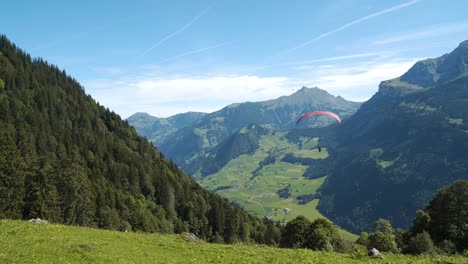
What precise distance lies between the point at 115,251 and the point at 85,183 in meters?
93.8

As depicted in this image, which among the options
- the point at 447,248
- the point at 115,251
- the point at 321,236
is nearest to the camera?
the point at 115,251

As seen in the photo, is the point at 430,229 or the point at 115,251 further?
the point at 430,229

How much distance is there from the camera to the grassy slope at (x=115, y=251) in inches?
1118

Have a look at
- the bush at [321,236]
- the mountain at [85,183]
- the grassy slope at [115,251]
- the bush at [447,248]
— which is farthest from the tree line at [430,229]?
the mountain at [85,183]

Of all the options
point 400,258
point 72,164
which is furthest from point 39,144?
point 400,258

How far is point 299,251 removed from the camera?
3778 centimetres

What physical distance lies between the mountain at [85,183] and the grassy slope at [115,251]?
61.5 metres

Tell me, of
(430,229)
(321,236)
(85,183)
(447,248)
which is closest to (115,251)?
(447,248)

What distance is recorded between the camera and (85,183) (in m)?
117

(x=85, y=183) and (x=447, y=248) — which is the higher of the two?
(x=85, y=183)

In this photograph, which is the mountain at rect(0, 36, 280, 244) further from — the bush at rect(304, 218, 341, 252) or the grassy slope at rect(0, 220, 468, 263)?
the bush at rect(304, 218, 341, 252)

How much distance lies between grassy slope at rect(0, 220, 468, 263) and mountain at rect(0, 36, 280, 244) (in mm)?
61507

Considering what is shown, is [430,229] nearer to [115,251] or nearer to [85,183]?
[115,251]

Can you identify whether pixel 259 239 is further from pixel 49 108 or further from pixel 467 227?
pixel 49 108
